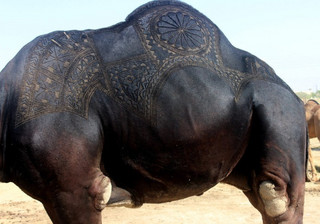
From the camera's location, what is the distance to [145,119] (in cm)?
301

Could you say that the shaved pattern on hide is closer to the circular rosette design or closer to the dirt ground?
the circular rosette design

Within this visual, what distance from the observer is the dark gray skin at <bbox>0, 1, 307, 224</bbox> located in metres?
2.84

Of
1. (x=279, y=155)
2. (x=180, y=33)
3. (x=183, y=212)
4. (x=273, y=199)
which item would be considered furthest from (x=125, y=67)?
(x=183, y=212)

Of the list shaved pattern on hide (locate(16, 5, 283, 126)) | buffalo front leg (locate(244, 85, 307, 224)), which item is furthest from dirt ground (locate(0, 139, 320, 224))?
shaved pattern on hide (locate(16, 5, 283, 126))

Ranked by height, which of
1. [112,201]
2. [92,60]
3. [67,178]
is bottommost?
[112,201]

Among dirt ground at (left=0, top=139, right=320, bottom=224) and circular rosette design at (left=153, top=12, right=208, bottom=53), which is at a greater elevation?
circular rosette design at (left=153, top=12, right=208, bottom=53)

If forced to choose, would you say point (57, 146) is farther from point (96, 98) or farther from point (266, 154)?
point (266, 154)

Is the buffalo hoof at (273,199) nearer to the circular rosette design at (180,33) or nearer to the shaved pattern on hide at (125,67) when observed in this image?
the shaved pattern on hide at (125,67)

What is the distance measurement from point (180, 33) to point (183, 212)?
15.3 ft

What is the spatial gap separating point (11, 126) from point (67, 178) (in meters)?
0.48

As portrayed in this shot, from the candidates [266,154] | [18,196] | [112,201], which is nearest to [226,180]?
[266,154]

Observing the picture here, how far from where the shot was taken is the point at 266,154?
10.6 ft

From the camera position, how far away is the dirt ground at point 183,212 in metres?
6.89

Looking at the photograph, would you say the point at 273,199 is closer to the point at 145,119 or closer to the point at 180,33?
the point at 145,119
